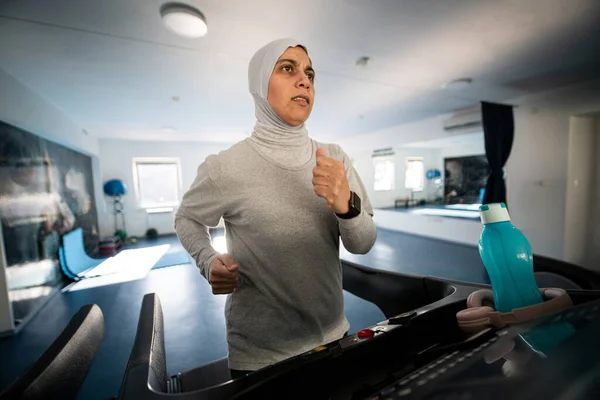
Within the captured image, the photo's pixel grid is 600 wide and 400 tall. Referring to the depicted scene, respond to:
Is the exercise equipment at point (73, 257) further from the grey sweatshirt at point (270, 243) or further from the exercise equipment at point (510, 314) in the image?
the exercise equipment at point (510, 314)

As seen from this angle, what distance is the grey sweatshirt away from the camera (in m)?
0.77

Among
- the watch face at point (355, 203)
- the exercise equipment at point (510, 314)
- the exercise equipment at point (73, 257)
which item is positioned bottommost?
the exercise equipment at point (73, 257)

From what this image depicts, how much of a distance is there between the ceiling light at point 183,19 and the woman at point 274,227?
1.49m

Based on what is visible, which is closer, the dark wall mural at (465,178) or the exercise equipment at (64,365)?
the exercise equipment at (64,365)

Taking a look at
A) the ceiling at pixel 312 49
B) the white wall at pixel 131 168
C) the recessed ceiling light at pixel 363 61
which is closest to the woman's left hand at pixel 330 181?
the ceiling at pixel 312 49

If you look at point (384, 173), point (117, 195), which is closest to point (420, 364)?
point (117, 195)

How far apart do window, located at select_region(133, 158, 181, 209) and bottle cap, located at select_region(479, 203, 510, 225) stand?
798cm

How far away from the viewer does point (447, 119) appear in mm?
5367

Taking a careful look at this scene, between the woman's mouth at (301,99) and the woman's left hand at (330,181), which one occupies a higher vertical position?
the woman's mouth at (301,99)

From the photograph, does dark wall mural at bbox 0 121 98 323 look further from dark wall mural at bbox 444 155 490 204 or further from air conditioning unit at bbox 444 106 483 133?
dark wall mural at bbox 444 155 490 204

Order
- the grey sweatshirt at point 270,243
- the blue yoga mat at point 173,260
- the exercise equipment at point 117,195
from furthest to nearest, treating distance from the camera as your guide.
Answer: the exercise equipment at point 117,195, the blue yoga mat at point 173,260, the grey sweatshirt at point 270,243

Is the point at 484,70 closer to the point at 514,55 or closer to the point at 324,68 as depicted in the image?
the point at 514,55

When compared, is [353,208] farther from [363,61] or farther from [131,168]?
[131,168]

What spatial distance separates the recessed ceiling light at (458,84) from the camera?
3.34m
